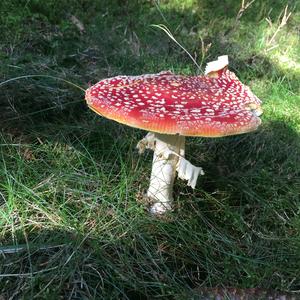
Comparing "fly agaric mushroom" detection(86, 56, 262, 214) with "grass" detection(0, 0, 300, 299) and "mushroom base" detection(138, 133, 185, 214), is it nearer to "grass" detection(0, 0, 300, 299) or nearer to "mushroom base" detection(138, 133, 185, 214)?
"mushroom base" detection(138, 133, 185, 214)

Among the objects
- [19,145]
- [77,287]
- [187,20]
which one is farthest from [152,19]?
[77,287]

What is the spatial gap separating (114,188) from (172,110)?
67cm

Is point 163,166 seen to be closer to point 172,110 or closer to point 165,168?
point 165,168

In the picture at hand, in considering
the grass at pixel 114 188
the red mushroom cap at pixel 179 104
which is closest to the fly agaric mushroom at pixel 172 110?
the red mushroom cap at pixel 179 104

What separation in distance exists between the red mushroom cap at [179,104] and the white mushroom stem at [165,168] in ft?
0.88

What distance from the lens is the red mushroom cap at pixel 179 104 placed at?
2.10 metres

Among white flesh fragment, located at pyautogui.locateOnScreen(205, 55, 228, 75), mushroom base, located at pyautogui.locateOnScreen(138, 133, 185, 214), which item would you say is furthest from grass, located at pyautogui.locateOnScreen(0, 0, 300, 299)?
white flesh fragment, located at pyautogui.locateOnScreen(205, 55, 228, 75)

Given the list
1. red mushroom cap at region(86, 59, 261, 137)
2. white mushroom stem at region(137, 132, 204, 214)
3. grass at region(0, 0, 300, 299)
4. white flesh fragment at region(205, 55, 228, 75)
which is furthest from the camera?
white flesh fragment at region(205, 55, 228, 75)

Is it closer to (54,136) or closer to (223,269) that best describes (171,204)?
(223,269)

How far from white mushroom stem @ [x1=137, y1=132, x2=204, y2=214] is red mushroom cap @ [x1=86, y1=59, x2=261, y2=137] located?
10.6 inches

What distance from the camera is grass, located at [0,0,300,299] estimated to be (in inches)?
88.7

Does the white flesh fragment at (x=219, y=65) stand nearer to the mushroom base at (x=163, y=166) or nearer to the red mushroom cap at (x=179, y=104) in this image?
the red mushroom cap at (x=179, y=104)

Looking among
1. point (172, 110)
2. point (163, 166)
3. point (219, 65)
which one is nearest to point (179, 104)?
point (172, 110)

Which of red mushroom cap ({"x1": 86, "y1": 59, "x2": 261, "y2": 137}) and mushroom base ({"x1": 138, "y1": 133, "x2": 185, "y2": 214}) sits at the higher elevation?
red mushroom cap ({"x1": 86, "y1": 59, "x2": 261, "y2": 137})
